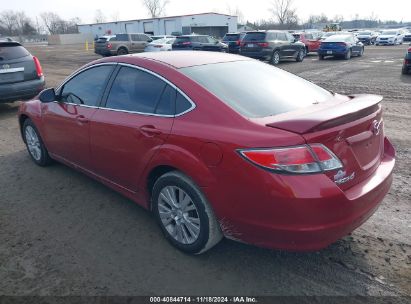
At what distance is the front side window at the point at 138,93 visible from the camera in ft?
9.99

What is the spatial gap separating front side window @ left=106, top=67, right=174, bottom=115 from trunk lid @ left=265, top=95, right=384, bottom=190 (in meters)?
1.04

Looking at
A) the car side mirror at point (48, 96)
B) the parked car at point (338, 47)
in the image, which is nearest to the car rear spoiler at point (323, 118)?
the car side mirror at point (48, 96)

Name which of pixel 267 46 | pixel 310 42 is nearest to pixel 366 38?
pixel 310 42

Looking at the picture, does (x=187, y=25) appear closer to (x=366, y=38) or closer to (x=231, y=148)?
(x=366, y=38)

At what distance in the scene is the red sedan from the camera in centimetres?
234

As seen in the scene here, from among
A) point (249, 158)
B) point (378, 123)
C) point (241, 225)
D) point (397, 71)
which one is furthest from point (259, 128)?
point (397, 71)

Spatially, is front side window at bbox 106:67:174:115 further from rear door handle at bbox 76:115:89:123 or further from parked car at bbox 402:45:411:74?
parked car at bbox 402:45:411:74

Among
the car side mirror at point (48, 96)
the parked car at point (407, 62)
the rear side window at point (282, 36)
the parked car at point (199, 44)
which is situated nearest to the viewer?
the car side mirror at point (48, 96)

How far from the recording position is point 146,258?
300 centimetres

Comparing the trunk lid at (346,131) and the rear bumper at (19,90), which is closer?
the trunk lid at (346,131)

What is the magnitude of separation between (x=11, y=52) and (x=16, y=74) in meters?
0.51

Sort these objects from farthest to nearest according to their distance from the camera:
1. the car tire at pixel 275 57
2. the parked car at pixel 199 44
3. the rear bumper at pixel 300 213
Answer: the parked car at pixel 199 44 → the car tire at pixel 275 57 → the rear bumper at pixel 300 213

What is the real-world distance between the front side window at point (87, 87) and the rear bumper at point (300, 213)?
205 centimetres

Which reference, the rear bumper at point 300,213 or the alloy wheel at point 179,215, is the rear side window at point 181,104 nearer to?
the alloy wheel at point 179,215
